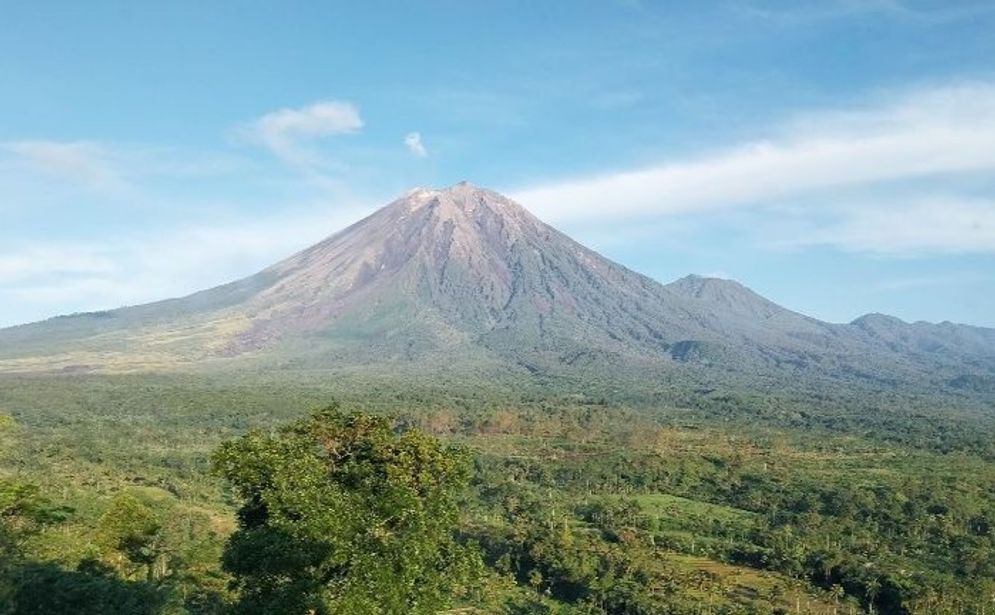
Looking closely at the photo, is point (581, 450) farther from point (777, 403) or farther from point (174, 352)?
point (174, 352)

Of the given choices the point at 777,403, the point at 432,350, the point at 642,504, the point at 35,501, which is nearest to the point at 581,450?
the point at 642,504

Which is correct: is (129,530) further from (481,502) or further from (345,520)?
(481,502)

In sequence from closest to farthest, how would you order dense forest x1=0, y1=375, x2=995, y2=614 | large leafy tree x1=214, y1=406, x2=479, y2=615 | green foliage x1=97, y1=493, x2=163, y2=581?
large leafy tree x1=214, y1=406, x2=479, y2=615
dense forest x1=0, y1=375, x2=995, y2=614
green foliage x1=97, y1=493, x2=163, y2=581

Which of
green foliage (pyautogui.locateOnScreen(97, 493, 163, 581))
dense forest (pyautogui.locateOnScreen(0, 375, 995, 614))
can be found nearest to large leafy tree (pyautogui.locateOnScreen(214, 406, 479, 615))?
dense forest (pyautogui.locateOnScreen(0, 375, 995, 614))

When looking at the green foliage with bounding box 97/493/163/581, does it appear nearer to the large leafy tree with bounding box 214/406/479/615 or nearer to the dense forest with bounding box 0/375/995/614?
the dense forest with bounding box 0/375/995/614

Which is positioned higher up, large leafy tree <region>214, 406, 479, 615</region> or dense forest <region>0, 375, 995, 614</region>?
large leafy tree <region>214, 406, 479, 615</region>

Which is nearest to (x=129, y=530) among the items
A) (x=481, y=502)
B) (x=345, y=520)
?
(x=345, y=520)
